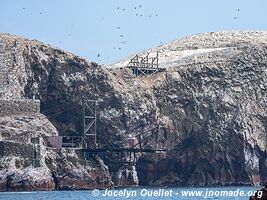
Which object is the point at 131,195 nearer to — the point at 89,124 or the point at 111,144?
the point at 89,124

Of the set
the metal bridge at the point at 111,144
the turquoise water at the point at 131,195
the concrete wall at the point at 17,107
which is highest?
the concrete wall at the point at 17,107

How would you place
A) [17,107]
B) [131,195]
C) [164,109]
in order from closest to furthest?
[131,195] → [17,107] → [164,109]

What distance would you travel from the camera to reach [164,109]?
180 metres

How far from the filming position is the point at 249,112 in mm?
184125

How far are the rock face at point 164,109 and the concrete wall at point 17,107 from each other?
5272 millimetres

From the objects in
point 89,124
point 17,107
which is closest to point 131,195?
point 17,107

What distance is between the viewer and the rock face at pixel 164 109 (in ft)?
559

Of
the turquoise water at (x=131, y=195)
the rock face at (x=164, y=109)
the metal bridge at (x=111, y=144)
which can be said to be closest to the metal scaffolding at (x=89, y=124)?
the metal bridge at (x=111, y=144)

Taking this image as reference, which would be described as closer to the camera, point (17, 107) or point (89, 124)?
point (17, 107)

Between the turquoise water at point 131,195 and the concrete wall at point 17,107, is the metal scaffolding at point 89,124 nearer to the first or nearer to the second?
the concrete wall at point 17,107

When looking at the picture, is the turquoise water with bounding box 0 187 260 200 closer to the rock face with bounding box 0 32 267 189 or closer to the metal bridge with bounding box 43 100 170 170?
the metal bridge with bounding box 43 100 170 170

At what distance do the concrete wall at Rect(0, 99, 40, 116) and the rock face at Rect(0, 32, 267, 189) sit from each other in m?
5.27

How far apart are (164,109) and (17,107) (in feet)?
105

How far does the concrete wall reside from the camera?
154875 mm
